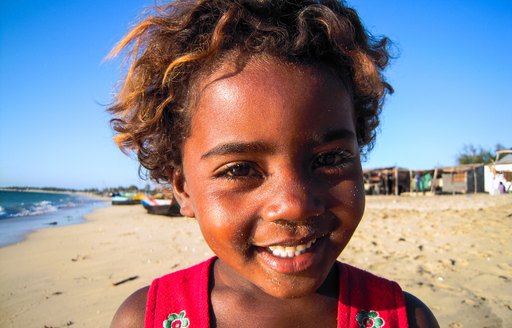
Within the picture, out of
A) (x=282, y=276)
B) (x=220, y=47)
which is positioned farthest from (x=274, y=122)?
(x=282, y=276)

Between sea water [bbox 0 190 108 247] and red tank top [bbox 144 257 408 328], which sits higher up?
red tank top [bbox 144 257 408 328]

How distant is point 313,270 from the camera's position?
1.41 metres

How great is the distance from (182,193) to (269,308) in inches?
30.1

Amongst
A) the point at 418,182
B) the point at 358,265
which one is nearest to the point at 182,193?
the point at 358,265

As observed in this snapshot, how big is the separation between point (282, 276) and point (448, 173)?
→ 31.4 meters

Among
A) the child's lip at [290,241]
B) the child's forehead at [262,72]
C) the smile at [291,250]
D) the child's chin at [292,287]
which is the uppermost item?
the child's forehead at [262,72]

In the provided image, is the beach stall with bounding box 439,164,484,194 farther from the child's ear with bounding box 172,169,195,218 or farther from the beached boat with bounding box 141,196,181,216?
the child's ear with bounding box 172,169,195,218

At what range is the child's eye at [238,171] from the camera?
142cm

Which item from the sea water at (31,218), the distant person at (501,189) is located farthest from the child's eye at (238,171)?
the distant person at (501,189)

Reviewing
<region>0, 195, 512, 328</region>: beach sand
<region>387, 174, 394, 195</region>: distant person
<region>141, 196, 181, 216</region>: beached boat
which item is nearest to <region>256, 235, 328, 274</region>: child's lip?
<region>0, 195, 512, 328</region>: beach sand

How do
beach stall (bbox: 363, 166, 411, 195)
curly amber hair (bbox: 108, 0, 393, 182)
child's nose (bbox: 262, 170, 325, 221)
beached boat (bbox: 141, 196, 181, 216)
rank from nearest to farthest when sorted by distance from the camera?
child's nose (bbox: 262, 170, 325, 221), curly amber hair (bbox: 108, 0, 393, 182), beached boat (bbox: 141, 196, 181, 216), beach stall (bbox: 363, 166, 411, 195)

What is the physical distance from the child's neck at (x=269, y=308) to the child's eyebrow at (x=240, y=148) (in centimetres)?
80

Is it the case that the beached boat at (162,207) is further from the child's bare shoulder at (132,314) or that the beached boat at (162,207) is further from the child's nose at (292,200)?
the child's nose at (292,200)

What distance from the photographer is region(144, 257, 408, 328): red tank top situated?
1735mm
